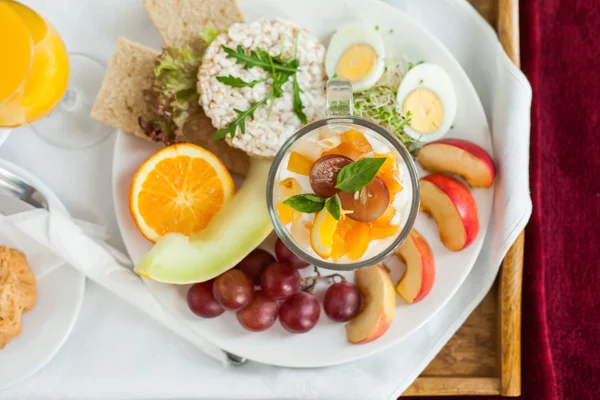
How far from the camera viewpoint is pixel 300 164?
1.26 metres

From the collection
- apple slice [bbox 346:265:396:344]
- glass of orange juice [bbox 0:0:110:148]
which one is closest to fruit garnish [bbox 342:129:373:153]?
apple slice [bbox 346:265:396:344]

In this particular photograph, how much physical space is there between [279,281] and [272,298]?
5 cm

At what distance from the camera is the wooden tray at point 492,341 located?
A: 150 cm

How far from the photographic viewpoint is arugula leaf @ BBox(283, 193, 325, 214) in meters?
1.19

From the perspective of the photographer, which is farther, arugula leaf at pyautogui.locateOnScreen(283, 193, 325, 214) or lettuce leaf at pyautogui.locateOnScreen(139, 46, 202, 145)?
lettuce leaf at pyautogui.locateOnScreen(139, 46, 202, 145)

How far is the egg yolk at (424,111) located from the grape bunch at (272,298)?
17.0 inches

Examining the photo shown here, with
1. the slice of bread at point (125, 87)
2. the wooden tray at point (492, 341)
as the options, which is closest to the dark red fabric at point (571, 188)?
the wooden tray at point (492, 341)

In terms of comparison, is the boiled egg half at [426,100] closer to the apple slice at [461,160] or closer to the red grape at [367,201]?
the apple slice at [461,160]

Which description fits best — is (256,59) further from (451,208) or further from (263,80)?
(451,208)

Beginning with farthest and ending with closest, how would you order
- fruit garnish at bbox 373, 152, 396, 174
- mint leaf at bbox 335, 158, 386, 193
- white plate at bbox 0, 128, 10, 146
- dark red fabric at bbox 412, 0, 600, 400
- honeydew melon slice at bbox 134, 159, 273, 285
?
1. dark red fabric at bbox 412, 0, 600, 400
2. white plate at bbox 0, 128, 10, 146
3. honeydew melon slice at bbox 134, 159, 273, 285
4. fruit garnish at bbox 373, 152, 396, 174
5. mint leaf at bbox 335, 158, 386, 193

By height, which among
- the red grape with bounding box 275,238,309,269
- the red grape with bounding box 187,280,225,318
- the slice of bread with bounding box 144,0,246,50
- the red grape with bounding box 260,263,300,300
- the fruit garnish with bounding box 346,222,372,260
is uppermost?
the slice of bread with bounding box 144,0,246,50

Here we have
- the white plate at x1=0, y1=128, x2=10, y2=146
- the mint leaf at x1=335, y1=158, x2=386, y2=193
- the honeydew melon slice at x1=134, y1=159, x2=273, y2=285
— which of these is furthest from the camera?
the white plate at x1=0, y1=128, x2=10, y2=146

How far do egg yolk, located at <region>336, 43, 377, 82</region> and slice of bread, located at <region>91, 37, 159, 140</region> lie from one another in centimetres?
47

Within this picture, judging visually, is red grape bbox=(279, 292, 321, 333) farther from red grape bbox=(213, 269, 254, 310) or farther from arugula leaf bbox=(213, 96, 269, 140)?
arugula leaf bbox=(213, 96, 269, 140)
